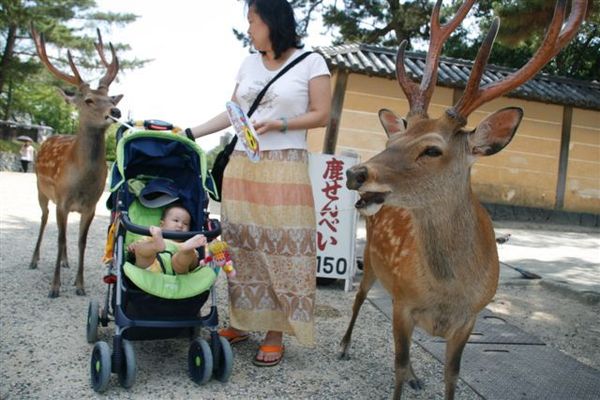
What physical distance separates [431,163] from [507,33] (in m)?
4.35

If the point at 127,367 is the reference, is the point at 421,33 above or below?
above

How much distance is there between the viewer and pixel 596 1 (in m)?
5.24

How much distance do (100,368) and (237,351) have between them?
0.98m

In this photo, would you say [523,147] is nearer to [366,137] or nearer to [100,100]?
[366,137]

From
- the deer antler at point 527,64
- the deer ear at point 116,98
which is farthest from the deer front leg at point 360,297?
the deer ear at point 116,98

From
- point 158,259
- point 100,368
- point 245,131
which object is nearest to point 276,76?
point 245,131

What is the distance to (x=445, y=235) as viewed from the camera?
2527mm

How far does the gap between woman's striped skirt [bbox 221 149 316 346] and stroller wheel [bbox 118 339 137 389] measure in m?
0.70

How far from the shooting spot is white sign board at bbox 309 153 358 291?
5.27 m

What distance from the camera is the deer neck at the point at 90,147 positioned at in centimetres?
461

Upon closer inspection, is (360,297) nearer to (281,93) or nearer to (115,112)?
(281,93)

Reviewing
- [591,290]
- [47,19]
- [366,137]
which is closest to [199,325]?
[591,290]

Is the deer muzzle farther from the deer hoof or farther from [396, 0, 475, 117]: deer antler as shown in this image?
the deer hoof

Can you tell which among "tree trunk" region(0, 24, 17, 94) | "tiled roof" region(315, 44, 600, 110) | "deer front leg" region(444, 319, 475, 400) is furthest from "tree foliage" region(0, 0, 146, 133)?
"deer front leg" region(444, 319, 475, 400)
